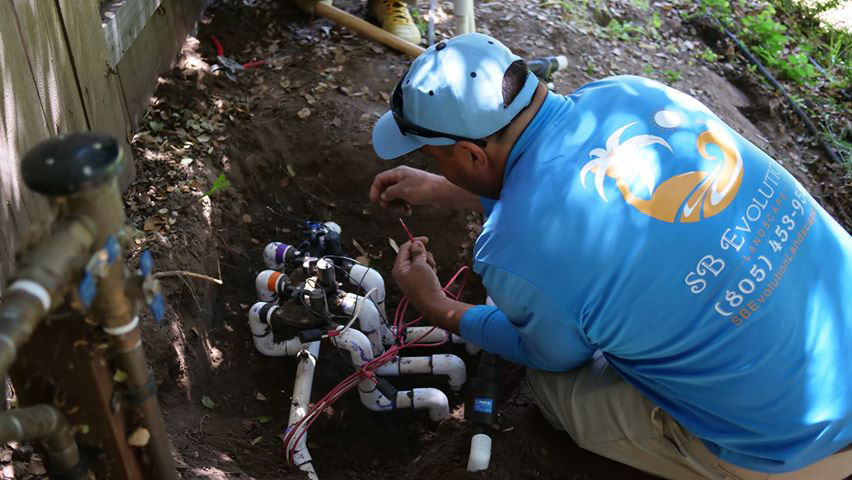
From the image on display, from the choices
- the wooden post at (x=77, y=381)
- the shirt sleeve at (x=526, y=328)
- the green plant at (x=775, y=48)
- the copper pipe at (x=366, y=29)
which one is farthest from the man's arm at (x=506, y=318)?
the green plant at (x=775, y=48)

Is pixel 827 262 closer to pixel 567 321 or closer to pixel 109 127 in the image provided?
pixel 567 321

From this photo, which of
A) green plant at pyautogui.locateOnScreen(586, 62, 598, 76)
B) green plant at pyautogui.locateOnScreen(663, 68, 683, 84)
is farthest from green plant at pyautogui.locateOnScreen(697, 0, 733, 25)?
green plant at pyautogui.locateOnScreen(586, 62, 598, 76)

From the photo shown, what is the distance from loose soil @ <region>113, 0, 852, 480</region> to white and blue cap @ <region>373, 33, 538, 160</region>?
1.20 meters

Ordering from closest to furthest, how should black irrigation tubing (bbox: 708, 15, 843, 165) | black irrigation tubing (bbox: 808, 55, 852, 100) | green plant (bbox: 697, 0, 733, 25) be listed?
black irrigation tubing (bbox: 708, 15, 843, 165)
black irrigation tubing (bbox: 808, 55, 852, 100)
green plant (bbox: 697, 0, 733, 25)

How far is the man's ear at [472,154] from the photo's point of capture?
7.53 ft

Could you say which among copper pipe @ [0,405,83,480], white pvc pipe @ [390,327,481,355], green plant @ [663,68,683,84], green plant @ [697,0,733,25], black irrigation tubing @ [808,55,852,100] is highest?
copper pipe @ [0,405,83,480]

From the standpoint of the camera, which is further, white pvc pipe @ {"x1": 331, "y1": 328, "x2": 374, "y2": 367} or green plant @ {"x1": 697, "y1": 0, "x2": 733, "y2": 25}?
green plant @ {"x1": 697, "y1": 0, "x2": 733, "y2": 25}

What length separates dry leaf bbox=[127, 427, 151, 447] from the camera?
1.59 metres

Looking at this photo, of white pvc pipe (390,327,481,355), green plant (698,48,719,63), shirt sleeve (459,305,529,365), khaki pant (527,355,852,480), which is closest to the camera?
khaki pant (527,355,852,480)

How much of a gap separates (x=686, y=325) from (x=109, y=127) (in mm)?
2413

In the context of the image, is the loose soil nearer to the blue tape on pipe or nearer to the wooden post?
the wooden post

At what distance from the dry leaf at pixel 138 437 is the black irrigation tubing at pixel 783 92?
179 inches

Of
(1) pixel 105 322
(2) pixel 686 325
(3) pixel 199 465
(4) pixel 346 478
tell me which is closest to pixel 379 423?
(4) pixel 346 478

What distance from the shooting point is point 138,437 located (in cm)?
159
